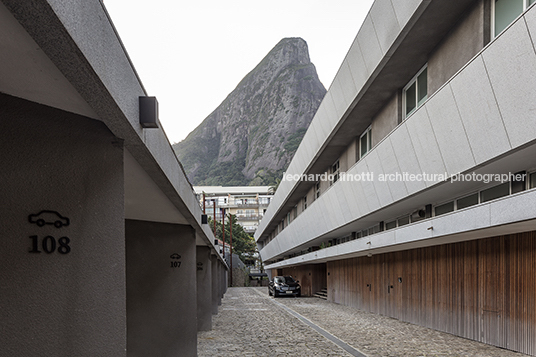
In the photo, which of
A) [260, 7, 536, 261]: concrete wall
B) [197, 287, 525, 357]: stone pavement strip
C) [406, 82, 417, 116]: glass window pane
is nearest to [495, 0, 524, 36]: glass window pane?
[260, 7, 536, 261]: concrete wall

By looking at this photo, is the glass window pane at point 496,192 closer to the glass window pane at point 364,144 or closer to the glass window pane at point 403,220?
the glass window pane at point 403,220

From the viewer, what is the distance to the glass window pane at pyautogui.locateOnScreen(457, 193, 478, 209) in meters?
12.8

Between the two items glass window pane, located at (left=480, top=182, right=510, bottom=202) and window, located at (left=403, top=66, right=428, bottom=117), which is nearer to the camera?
glass window pane, located at (left=480, top=182, right=510, bottom=202)

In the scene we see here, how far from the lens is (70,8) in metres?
2.42

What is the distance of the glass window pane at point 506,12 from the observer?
9.31 meters

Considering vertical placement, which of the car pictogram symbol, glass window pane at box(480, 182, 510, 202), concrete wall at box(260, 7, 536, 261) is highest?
Result: concrete wall at box(260, 7, 536, 261)

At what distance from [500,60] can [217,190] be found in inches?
4455

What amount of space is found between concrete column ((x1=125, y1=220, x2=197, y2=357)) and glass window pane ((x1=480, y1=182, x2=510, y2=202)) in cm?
733

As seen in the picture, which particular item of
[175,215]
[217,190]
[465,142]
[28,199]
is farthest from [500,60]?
[217,190]

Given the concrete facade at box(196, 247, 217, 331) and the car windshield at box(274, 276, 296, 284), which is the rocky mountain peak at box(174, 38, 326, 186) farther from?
the concrete facade at box(196, 247, 217, 331)

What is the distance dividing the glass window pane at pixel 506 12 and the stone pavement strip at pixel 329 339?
697cm

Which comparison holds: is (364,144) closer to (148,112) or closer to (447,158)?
(447,158)

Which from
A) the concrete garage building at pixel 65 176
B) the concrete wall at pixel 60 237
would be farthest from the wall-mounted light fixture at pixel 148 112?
the concrete wall at pixel 60 237

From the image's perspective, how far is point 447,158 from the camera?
1112 centimetres
